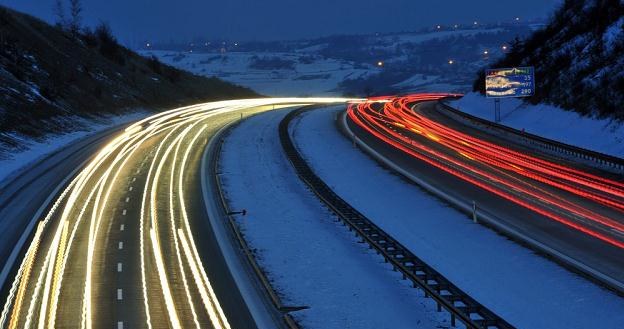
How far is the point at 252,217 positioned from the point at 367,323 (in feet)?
45.6

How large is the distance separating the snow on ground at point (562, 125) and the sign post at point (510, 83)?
168 centimetres

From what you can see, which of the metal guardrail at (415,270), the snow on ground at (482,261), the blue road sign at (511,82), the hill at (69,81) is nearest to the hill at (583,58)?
the blue road sign at (511,82)

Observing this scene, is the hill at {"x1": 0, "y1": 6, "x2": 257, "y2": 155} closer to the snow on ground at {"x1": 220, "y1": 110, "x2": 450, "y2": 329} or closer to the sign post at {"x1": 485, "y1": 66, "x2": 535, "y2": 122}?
the snow on ground at {"x1": 220, "y1": 110, "x2": 450, "y2": 329}

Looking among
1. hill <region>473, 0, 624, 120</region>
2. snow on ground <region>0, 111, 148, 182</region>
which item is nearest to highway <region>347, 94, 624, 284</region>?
hill <region>473, 0, 624, 120</region>

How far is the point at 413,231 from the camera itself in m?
28.5

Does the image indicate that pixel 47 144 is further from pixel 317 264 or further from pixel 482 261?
pixel 482 261

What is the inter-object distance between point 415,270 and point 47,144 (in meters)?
37.4

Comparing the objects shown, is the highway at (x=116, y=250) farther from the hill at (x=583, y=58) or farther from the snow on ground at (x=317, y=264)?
the hill at (x=583, y=58)

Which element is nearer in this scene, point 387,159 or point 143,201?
point 143,201

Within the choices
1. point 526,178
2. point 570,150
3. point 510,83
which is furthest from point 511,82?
point 526,178

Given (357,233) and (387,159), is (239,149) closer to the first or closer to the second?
(387,159)

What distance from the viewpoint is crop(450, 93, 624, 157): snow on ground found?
43844 mm

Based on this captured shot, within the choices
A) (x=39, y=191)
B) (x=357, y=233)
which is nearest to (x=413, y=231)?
(x=357, y=233)

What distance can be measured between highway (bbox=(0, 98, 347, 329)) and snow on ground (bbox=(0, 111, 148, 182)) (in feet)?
4.55
